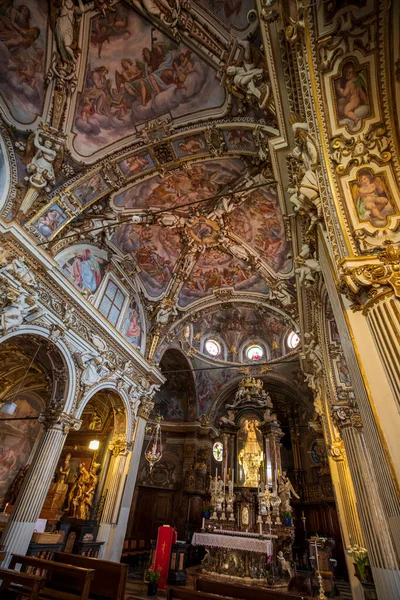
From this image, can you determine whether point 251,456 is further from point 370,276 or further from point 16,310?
point 370,276

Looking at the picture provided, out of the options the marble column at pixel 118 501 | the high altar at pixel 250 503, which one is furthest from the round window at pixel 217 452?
the marble column at pixel 118 501

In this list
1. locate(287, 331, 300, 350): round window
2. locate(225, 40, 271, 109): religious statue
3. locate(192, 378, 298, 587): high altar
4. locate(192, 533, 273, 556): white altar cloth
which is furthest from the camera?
locate(287, 331, 300, 350): round window

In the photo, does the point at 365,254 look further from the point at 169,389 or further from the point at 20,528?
the point at 169,389

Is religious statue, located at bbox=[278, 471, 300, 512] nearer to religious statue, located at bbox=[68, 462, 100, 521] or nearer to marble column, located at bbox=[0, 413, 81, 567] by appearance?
religious statue, located at bbox=[68, 462, 100, 521]

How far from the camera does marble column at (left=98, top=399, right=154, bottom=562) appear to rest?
32.2 feet

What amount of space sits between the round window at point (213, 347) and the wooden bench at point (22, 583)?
48.0 ft

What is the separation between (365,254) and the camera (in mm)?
3439

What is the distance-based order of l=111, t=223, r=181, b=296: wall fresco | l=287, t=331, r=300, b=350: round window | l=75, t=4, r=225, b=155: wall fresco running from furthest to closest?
l=287, t=331, r=300, b=350: round window
l=111, t=223, r=181, b=296: wall fresco
l=75, t=4, r=225, b=155: wall fresco

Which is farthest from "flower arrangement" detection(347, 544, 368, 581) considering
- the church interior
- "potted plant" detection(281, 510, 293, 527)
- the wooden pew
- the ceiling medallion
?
the ceiling medallion

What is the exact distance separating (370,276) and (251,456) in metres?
15.1

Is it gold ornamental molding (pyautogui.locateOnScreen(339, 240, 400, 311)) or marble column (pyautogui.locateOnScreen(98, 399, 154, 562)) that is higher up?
gold ornamental molding (pyautogui.locateOnScreen(339, 240, 400, 311))

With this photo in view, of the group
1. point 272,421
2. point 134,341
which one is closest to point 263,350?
point 272,421

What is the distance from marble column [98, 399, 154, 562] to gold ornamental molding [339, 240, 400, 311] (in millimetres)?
10861

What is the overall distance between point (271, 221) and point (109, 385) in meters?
8.52
